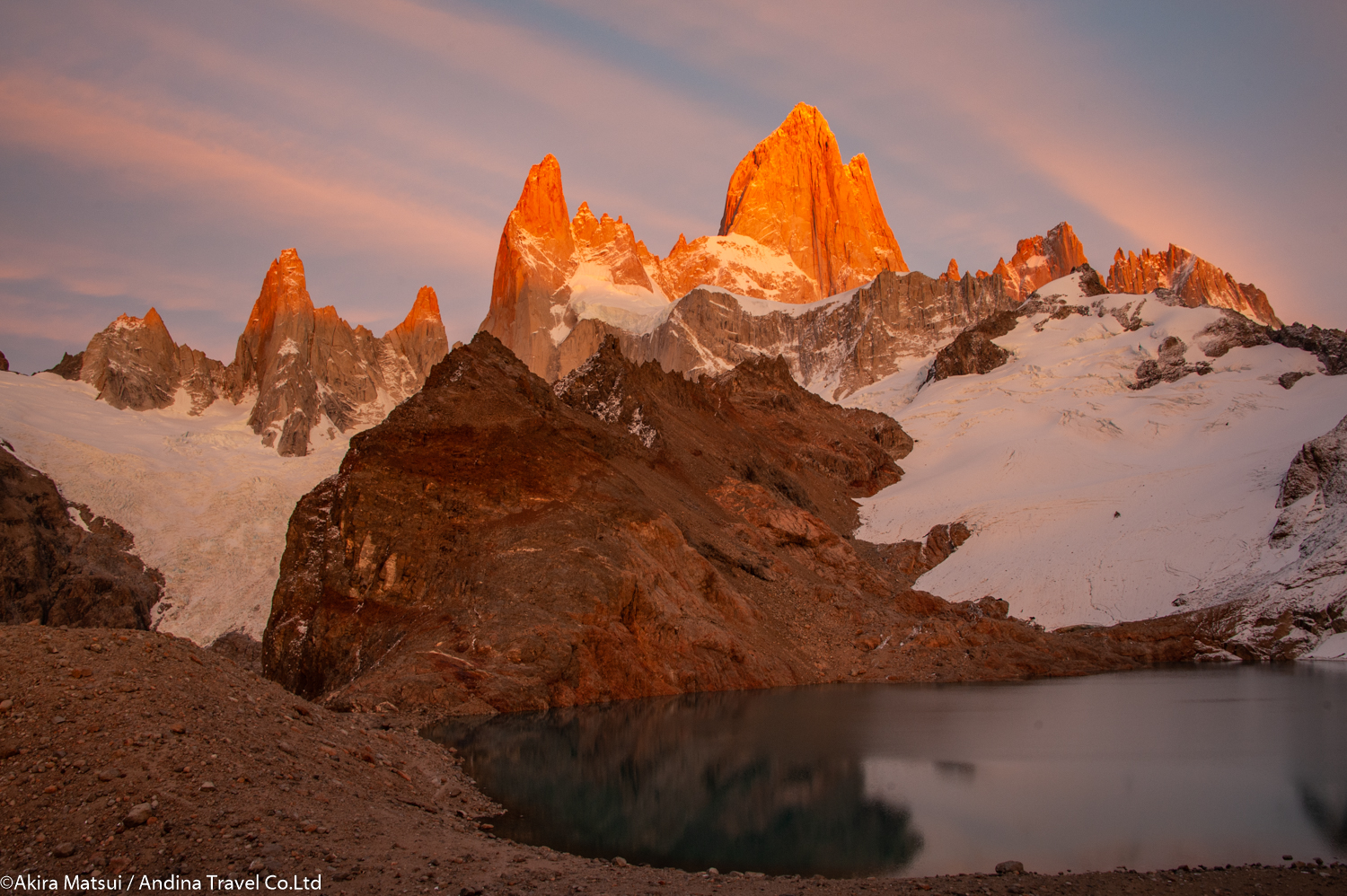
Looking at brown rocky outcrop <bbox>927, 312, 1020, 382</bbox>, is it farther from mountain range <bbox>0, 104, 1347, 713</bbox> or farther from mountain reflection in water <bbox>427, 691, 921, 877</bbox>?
mountain reflection in water <bbox>427, 691, 921, 877</bbox>

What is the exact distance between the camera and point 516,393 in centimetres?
4862

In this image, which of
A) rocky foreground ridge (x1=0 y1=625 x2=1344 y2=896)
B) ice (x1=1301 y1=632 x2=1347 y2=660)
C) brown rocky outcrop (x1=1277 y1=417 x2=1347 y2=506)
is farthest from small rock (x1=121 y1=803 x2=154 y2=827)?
brown rocky outcrop (x1=1277 y1=417 x2=1347 y2=506)

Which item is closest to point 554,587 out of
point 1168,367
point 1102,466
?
point 1102,466

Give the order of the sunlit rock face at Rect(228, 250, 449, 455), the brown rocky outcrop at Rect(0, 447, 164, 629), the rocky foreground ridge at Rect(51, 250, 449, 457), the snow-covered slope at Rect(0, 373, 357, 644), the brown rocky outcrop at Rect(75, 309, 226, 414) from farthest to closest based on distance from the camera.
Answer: the sunlit rock face at Rect(228, 250, 449, 455)
the rocky foreground ridge at Rect(51, 250, 449, 457)
the brown rocky outcrop at Rect(75, 309, 226, 414)
the snow-covered slope at Rect(0, 373, 357, 644)
the brown rocky outcrop at Rect(0, 447, 164, 629)

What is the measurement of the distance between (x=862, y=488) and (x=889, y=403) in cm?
5554

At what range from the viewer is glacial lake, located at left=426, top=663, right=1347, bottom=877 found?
14.7 metres

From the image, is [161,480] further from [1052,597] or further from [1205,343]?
[1205,343]

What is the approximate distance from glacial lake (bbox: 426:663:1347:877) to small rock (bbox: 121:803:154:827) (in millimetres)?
6147

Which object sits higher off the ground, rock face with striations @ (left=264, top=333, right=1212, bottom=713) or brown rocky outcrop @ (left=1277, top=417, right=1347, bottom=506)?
brown rocky outcrop @ (left=1277, top=417, right=1347, bottom=506)

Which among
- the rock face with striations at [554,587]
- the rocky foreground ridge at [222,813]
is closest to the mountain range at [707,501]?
the rock face with striations at [554,587]

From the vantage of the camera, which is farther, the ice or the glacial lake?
the ice

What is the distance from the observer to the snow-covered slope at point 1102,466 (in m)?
63.9

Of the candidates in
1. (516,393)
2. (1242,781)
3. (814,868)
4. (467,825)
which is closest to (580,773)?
(467,825)

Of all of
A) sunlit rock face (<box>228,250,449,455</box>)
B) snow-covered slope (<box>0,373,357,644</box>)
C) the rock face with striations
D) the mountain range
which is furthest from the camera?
sunlit rock face (<box>228,250,449,455</box>)
